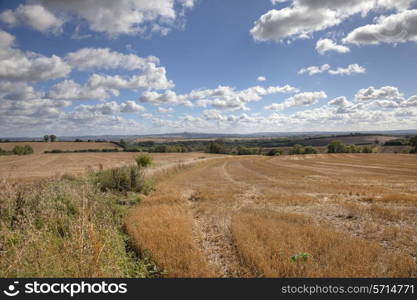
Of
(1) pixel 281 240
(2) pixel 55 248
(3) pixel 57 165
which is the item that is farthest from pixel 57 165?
(1) pixel 281 240

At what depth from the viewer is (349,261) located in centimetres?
620

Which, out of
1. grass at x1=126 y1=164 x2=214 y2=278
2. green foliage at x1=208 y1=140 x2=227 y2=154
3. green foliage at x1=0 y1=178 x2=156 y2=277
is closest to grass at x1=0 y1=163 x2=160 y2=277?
green foliage at x1=0 y1=178 x2=156 y2=277

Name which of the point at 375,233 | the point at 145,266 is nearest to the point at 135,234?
the point at 145,266

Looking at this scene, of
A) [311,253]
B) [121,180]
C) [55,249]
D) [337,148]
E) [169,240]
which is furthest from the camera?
[337,148]

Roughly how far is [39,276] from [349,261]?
7519 millimetres

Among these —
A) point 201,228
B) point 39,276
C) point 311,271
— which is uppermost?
point 39,276

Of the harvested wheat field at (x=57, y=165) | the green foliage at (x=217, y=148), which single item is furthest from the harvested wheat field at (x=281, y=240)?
the green foliage at (x=217, y=148)

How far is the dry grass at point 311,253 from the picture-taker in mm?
5688

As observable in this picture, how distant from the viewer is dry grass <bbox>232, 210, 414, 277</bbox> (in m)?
5.69

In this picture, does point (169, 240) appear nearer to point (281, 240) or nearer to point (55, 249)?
point (55, 249)

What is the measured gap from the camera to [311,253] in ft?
22.1

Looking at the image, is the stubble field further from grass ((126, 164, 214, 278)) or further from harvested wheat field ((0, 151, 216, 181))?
grass ((126, 164, 214, 278))

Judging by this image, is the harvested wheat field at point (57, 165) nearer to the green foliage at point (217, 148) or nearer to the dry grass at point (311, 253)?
the dry grass at point (311, 253)

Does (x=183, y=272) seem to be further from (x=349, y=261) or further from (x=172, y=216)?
(x=172, y=216)
